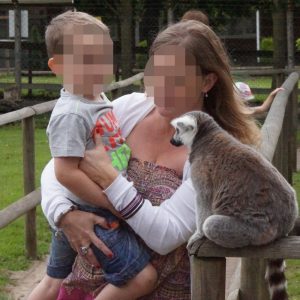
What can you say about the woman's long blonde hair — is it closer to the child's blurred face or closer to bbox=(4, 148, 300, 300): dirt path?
the child's blurred face

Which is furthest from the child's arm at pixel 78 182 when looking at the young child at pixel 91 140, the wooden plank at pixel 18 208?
the wooden plank at pixel 18 208

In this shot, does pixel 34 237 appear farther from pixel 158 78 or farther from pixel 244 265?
pixel 158 78

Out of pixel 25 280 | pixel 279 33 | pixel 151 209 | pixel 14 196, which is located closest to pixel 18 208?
pixel 25 280

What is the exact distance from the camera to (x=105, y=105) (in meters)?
2.51

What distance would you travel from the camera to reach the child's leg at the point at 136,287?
7.97 feet

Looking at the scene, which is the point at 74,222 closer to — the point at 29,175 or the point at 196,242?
the point at 196,242

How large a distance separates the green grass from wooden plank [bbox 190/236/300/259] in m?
4.39

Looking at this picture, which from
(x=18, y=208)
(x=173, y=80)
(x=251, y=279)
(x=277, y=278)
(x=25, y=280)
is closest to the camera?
(x=277, y=278)

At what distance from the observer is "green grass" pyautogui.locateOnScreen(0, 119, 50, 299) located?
7.04 meters

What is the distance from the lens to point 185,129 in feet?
7.22

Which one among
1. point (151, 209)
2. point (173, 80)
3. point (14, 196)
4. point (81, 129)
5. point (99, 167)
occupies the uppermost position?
point (173, 80)

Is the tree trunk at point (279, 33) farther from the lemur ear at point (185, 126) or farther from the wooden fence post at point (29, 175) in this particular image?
the lemur ear at point (185, 126)

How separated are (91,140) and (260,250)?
718 millimetres

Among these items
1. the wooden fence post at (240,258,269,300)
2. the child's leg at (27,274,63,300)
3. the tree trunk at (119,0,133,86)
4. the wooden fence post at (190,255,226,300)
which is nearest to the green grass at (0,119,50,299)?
the tree trunk at (119,0,133,86)
